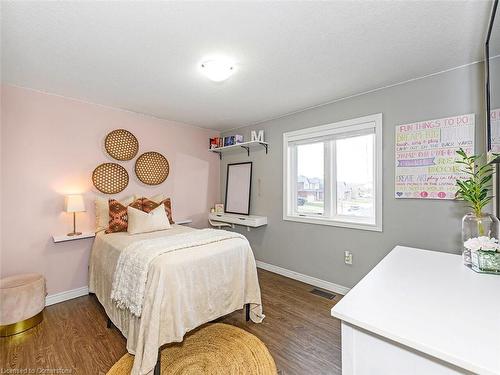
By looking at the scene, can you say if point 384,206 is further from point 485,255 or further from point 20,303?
point 20,303

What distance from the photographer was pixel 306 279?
124 inches

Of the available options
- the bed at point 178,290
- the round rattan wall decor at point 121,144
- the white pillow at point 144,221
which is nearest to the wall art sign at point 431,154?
the bed at point 178,290

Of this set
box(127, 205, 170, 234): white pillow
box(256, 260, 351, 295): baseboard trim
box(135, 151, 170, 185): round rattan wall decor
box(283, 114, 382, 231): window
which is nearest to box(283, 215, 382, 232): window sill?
box(283, 114, 382, 231): window

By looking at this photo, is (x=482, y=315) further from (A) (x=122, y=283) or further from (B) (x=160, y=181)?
(B) (x=160, y=181)

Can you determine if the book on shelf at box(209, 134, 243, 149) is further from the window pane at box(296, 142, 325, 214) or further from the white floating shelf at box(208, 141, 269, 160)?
the window pane at box(296, 142, 325, 214)

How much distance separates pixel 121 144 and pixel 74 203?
0.96m

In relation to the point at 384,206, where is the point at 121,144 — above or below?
above

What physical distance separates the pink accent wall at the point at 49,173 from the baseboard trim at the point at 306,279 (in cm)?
216

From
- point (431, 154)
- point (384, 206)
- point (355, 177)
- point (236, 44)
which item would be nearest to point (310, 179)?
point (355, 177)

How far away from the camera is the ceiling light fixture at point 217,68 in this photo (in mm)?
1943

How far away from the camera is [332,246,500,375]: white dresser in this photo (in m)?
0.69

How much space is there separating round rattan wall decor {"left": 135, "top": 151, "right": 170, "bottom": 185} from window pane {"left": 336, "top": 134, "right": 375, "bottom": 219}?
2.48m

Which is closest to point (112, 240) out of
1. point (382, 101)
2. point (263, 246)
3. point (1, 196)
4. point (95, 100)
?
point (1, 196)

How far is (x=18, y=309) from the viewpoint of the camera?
2.09m
